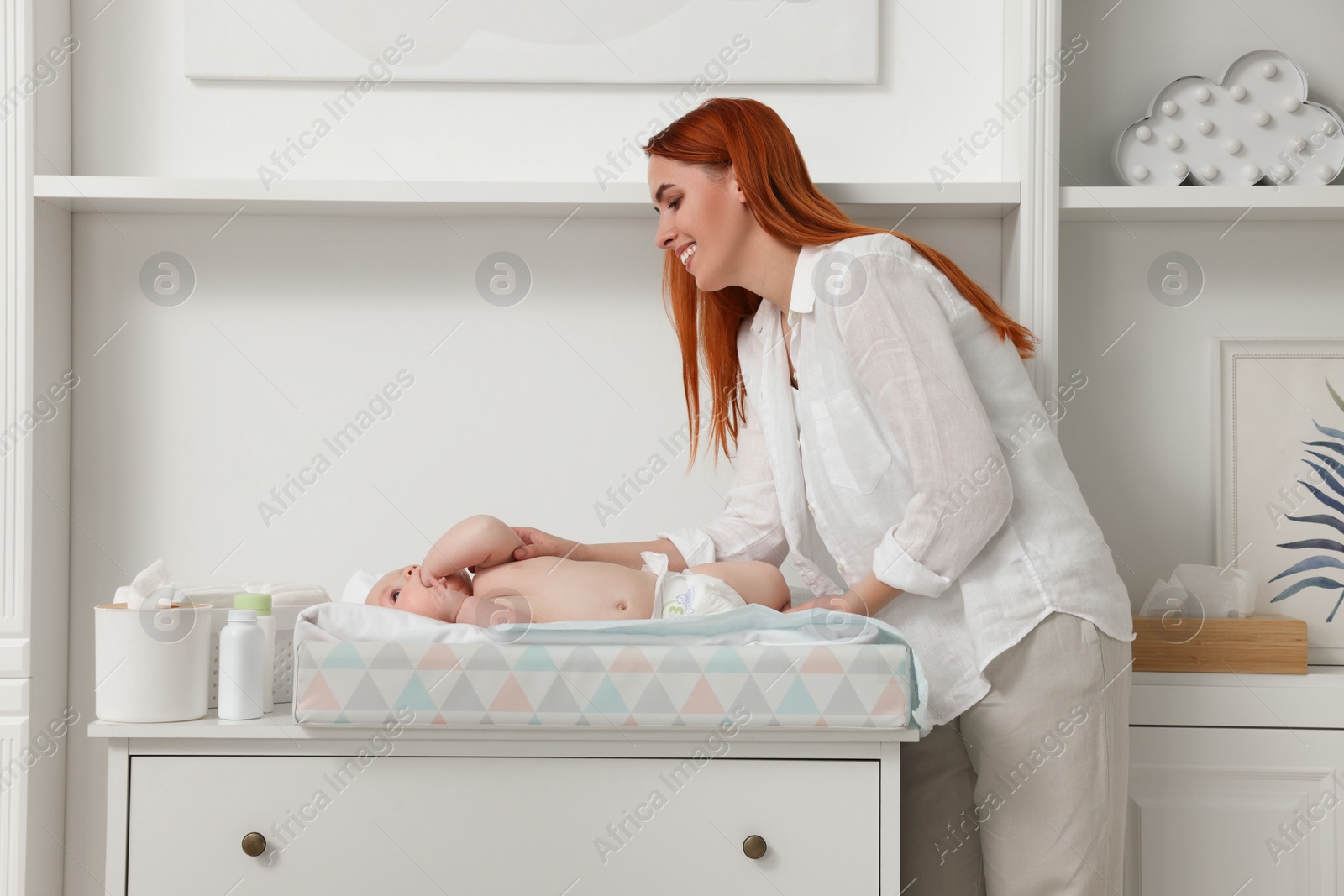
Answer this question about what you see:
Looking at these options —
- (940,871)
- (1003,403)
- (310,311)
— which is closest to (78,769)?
(310,311)

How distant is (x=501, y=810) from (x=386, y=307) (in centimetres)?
102

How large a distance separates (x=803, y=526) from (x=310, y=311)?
3.29ft

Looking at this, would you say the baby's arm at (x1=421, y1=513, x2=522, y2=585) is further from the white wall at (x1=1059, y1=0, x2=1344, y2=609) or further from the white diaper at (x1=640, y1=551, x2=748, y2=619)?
the white wall at (x1=1059, y1=0, x2=1344, y2=609)

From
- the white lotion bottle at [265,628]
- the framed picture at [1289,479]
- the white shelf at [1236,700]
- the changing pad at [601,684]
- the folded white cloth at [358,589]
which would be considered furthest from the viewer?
the framed picture at [1289,479]

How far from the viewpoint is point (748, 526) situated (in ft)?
5.08

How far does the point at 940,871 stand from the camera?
1473 mm

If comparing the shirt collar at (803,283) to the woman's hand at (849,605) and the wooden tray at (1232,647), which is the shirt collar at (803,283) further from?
the wooden tray at (1232,647)

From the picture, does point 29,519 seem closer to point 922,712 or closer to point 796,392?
point 796,392

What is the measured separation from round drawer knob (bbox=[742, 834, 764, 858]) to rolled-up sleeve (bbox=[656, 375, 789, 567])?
50 centimetres

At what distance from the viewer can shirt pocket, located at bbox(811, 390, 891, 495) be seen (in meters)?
1.31

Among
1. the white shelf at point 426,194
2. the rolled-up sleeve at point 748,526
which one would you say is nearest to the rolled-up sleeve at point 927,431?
the rolled-up sleeve at point 748,526

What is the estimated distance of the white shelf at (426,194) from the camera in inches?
63.4

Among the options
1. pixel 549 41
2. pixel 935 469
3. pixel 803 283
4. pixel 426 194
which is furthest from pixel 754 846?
pixel 549 41

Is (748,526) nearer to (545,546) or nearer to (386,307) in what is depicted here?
(545,546)
